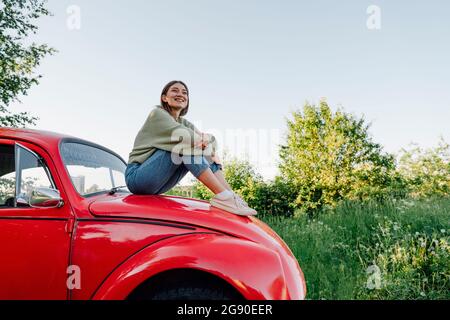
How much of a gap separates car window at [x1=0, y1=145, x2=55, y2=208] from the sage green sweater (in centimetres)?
66

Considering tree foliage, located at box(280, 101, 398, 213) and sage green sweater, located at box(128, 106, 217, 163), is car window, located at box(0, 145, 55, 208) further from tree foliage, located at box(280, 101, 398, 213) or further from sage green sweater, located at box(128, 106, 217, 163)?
tree foliage, located at box(280, 101, 398, 213)

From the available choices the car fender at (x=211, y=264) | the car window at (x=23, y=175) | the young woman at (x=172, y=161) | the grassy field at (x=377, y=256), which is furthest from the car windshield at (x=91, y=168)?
the grassy field at (x=377, y=256)

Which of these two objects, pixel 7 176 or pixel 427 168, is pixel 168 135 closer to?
pixel 7 176

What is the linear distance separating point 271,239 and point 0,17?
13093 millimetres

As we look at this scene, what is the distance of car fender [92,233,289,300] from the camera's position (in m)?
1.88

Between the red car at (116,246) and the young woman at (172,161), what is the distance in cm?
18

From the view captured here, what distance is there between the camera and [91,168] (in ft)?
9.27

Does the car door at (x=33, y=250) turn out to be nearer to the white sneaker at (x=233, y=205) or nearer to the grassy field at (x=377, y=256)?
the white sneaker at (x=233, y=205)

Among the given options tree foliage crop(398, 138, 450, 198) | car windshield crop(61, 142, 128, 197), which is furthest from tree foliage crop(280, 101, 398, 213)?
car windshield crop(61, 142, 128, 197)

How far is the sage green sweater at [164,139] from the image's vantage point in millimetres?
2559

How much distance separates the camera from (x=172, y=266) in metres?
1.91
